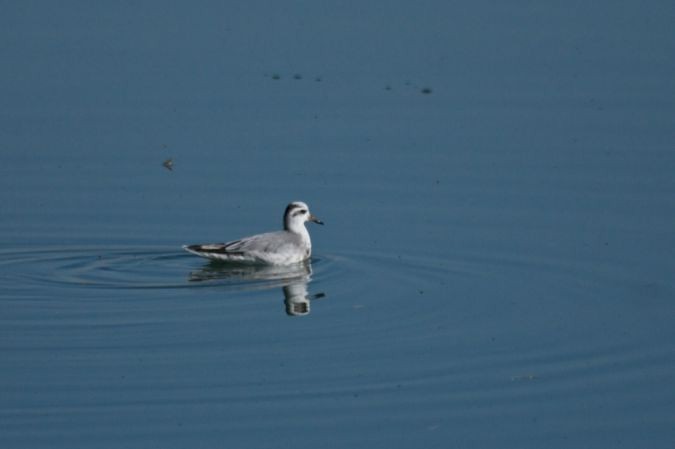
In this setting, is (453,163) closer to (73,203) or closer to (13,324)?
(73,203)

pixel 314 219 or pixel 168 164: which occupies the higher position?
pixel 168 164

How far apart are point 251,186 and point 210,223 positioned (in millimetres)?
1445

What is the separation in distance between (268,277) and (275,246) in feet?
2.00

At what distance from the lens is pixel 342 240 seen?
2033cm

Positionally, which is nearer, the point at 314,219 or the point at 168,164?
the point at 314,219

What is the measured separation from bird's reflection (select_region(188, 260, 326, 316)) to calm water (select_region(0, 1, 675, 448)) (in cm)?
6

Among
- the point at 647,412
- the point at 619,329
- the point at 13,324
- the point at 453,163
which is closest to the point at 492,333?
the point at 619,329

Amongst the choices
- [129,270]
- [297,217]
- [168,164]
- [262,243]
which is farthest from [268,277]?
[168,164]

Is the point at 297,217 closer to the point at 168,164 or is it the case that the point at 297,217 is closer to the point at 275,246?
the point at 275,246

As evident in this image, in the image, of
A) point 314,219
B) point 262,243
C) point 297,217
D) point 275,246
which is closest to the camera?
point 262,243

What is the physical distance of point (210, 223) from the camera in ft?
67.7

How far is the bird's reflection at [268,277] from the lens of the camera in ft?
60.0

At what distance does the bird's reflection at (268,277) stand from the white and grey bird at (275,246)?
→ 4.5 inches

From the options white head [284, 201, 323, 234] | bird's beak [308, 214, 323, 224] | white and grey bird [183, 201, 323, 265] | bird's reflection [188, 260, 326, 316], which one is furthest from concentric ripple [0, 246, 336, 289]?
bird's beak [308, 214, 323, 224]
